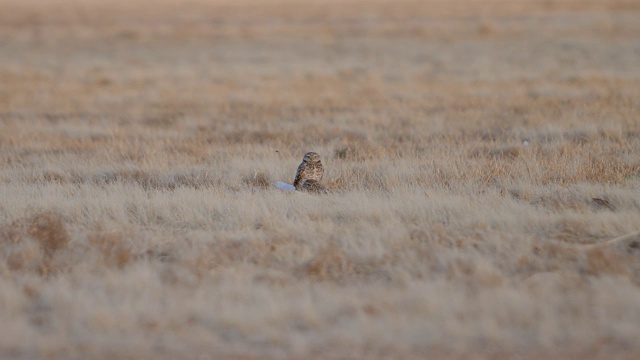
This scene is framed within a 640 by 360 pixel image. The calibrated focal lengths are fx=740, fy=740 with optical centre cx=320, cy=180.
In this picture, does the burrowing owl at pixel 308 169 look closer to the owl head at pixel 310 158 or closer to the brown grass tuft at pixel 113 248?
the owl head at pixel 310 158

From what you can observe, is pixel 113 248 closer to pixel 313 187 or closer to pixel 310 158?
pixel 313 187

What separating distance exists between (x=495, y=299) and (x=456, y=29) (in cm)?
3719

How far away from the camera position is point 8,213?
8242 mm

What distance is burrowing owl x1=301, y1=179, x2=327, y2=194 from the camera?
9188 millimetres

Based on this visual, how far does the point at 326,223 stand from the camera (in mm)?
7633

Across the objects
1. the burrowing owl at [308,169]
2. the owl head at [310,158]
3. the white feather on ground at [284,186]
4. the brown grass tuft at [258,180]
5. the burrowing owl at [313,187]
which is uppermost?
the owl head at [310,158]

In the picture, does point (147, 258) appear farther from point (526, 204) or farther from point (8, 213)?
point (526, 204)

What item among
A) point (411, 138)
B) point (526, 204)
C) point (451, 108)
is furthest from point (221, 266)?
point (451, 108)

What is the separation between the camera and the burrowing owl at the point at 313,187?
9188mm

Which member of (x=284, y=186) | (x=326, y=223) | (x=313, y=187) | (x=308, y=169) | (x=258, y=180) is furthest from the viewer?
(x=258, y=180)

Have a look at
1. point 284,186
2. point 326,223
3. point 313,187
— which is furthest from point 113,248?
point 284,186

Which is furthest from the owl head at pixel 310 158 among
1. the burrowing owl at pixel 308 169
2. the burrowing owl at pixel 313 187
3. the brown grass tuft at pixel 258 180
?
the brown grass tuft at pixel 258 180

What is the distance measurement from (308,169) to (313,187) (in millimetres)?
322

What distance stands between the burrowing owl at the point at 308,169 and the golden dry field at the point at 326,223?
1.25ft
